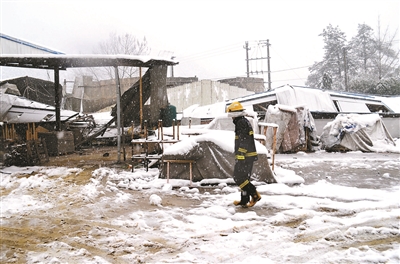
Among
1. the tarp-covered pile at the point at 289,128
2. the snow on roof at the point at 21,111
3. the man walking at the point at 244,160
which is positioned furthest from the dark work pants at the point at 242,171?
the snow on roof at the point at 21,111

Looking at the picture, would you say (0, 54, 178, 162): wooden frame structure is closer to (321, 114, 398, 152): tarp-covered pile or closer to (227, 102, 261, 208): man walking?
(227, 102, 261, 208): man walking

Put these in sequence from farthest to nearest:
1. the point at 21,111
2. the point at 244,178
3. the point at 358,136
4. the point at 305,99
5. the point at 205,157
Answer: the point at 305,99
the point at 21,111
the point at 358,136
the point at 205,157
the point at 244,178

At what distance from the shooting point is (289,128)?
1310 cm

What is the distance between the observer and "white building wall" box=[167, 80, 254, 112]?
27016 mm

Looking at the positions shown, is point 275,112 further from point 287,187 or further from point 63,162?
point 63,162

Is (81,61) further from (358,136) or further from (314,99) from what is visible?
(314,99)

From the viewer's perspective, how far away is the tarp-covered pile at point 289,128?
13.0 meters

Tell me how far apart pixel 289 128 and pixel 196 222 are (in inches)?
382

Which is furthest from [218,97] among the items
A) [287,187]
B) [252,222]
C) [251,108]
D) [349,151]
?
[252,222]

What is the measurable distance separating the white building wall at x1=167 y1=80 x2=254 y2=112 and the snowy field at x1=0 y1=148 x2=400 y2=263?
1992 centimetres

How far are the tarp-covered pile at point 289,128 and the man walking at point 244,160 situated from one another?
8.00 metres

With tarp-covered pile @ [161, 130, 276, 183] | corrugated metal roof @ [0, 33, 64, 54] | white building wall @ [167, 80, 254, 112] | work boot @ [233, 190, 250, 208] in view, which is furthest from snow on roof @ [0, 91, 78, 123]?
white building wall @ [167, 80, 254, 112]

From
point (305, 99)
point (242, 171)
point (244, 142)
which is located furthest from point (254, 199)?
point (305, 99)

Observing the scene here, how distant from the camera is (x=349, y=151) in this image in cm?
1289
